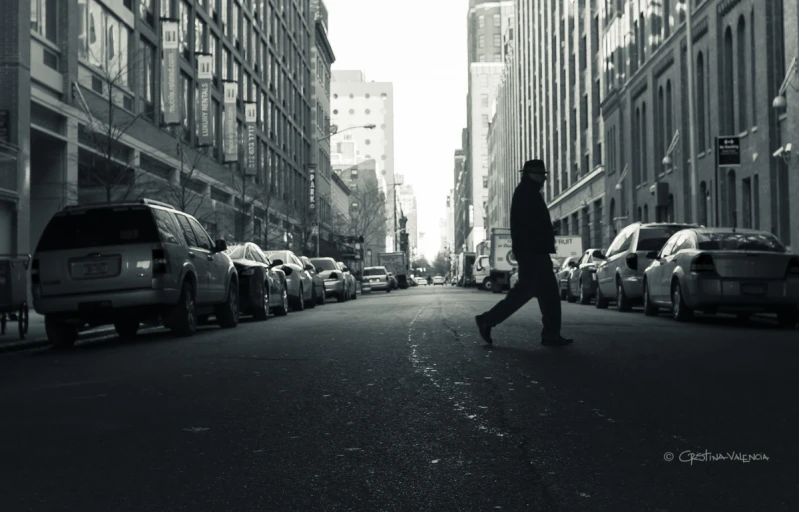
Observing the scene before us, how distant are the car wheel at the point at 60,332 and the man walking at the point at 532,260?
5840 millimetres

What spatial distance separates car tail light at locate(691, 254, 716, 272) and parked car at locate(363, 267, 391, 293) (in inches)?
1635

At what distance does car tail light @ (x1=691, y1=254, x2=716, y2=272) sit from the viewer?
14008 mm

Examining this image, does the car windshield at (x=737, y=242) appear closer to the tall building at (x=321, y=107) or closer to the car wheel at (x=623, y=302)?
the car wheel at (x=623, y=302)

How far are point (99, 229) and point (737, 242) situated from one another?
9.69 meters

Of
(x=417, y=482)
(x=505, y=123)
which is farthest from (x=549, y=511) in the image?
(x=505, y=123)

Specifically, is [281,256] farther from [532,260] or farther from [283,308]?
[532,260]

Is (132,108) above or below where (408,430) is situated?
above

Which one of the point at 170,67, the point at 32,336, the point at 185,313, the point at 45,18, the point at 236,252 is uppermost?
the point at 170,67

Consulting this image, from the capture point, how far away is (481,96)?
15188 cm

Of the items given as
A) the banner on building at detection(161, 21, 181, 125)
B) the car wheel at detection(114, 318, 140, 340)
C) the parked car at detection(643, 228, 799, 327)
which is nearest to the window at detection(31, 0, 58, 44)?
the banner on building at detection(161, 21, 181, 125)

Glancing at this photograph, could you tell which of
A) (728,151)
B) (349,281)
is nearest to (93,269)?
(728,151)

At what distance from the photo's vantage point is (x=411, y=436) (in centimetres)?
517

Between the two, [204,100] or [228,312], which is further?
[204,100]

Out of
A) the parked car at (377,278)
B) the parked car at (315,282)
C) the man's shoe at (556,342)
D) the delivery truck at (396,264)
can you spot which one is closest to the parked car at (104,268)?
the man's shoe at (556,342)
